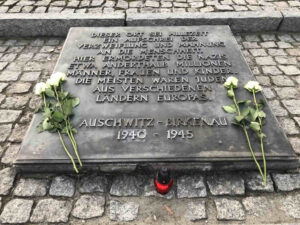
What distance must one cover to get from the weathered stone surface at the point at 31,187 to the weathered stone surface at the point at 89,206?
1.19ft

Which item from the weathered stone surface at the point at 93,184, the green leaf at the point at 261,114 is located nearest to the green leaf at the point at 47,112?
the weathered stone surface at the point at 93,184

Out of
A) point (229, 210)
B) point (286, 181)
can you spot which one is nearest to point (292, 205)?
point (286, 181)

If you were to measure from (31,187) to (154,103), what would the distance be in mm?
1484

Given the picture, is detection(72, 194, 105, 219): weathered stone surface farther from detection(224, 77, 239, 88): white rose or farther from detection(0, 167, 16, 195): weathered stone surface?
detection(224, 77, 239, 88): white rose

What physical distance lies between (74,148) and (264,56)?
3.28 metres

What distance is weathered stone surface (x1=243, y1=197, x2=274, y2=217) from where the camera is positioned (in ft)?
7.13

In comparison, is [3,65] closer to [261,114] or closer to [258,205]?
[261,114]

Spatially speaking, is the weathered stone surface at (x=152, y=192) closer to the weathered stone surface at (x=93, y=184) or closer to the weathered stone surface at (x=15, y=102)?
the weathered stone surface at (x=93, y=184)

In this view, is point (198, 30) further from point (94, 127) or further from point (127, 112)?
point (94, 127)

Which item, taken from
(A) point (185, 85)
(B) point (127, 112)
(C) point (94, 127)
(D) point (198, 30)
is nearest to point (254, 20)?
(D) point (198, 30)

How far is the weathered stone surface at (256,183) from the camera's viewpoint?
2.33 metres

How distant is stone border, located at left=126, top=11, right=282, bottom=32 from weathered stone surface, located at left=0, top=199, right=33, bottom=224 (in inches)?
125

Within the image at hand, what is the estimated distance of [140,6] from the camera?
462 centimetres

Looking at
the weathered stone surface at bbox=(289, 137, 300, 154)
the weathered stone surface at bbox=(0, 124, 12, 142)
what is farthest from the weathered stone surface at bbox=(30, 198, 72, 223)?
the weathered stone surface at bbox=(289, 137, 300, 154)
